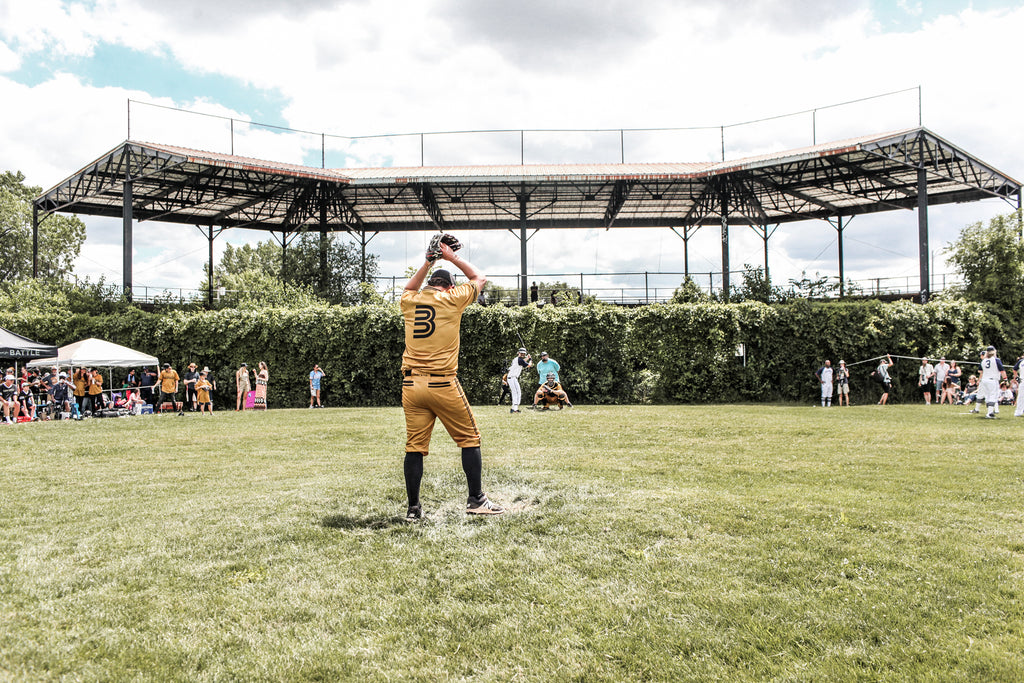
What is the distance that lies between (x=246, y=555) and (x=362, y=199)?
2774 centimetres

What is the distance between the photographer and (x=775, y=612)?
325 cm

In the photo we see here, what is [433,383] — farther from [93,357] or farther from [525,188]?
[525,188]

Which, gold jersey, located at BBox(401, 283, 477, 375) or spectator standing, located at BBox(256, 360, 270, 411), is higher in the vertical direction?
gold jersey, located at BBox(401, 283, 477, 375)

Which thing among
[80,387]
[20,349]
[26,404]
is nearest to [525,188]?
[80,387]

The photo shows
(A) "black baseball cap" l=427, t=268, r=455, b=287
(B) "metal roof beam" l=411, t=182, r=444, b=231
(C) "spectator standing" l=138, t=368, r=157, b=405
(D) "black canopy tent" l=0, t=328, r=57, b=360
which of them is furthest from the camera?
(B) "metal roof beam" l=411, t=182, r=444, b=231

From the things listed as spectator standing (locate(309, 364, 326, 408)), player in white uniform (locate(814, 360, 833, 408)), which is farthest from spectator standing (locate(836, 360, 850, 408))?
spectator standing (locate(309, 364, 326, 408))

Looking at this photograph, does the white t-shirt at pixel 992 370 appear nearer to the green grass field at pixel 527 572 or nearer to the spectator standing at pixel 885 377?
the spectator standing at pixel 885 377

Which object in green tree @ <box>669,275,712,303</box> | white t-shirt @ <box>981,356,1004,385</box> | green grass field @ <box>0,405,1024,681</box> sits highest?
green tree @ <box>669,275,712,303</box>

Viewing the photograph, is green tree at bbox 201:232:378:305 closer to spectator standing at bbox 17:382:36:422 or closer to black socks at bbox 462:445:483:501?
spectator standing at bbox 17:382:36:422

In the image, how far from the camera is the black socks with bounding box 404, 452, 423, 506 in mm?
5312

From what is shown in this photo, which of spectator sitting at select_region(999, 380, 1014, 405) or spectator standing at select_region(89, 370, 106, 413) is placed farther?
spectator sitting at select_region(999, 380, 1014, 405)

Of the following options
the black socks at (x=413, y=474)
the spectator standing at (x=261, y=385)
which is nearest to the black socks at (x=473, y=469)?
the black socks at (x=413, y=474)

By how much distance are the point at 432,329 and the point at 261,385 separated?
1781 centimetres

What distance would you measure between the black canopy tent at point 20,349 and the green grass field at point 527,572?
37.3 ft
